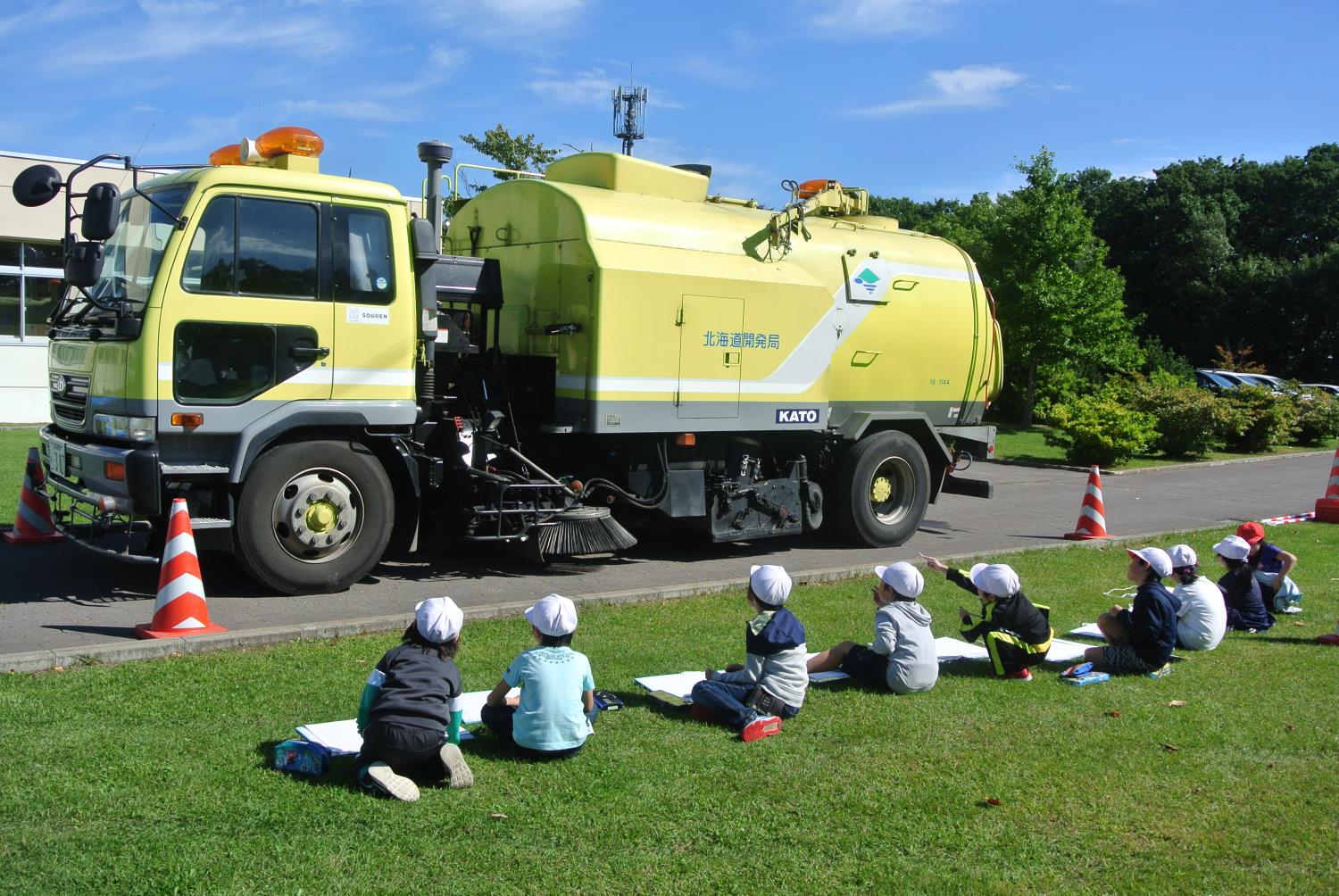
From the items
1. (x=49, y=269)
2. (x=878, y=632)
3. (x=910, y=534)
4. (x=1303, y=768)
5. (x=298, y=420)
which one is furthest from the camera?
(x=49, y=269)

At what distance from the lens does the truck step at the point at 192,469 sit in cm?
818

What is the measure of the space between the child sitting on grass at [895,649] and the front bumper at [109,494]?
462cm

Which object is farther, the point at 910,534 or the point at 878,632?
the point at 910,534

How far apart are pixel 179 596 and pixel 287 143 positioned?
3535mm

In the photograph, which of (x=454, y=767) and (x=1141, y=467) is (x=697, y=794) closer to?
(x=454, y=767)

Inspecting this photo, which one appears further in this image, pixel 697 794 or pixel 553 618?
pixel 553 618

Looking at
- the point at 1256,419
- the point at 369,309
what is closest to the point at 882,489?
the point at 369,309

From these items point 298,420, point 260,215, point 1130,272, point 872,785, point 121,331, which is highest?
point 1130,272

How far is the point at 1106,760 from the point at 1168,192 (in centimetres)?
5516

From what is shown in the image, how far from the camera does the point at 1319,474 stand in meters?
23.2

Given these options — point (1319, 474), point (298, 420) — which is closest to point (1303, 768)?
point (298, 420)

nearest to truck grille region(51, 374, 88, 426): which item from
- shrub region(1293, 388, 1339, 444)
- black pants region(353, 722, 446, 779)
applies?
black pants region(353, 722, 446, 779)

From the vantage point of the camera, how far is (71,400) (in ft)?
28.9

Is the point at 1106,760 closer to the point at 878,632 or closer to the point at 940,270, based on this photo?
the point at 878,632
